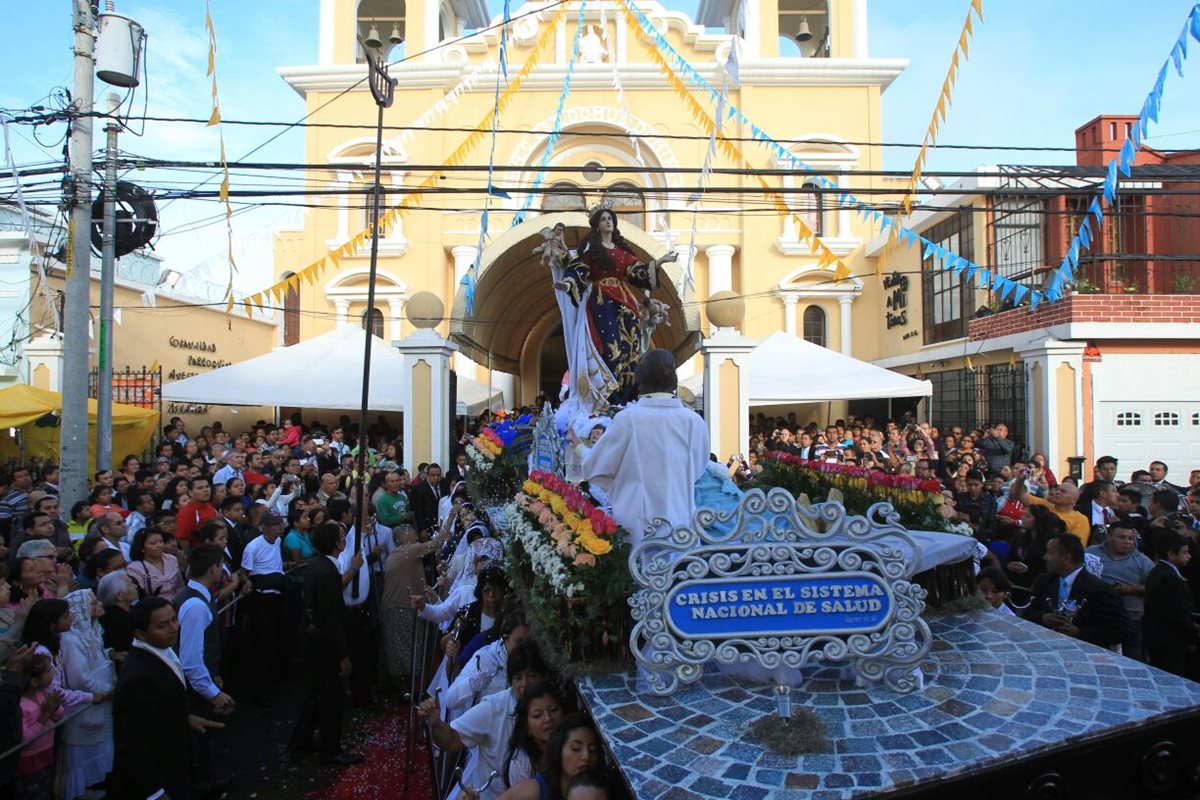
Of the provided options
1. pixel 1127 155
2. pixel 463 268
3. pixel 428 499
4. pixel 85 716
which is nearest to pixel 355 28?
pixel 463 268

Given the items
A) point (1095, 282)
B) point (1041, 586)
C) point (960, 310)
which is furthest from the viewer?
point (960, 310)

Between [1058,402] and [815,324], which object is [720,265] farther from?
[1058,402]

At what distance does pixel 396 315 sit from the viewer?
21.2m

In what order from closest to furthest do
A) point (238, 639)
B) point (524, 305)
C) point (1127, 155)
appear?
point (238, 639) < point (1127, 155) < point (524, 305)

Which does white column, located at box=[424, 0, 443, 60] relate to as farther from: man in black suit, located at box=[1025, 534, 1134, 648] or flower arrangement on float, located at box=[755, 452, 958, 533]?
man in black suit, located at box=[1025, 534, 1134, 648]

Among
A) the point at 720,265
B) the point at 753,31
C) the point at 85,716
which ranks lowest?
the point at 85,716

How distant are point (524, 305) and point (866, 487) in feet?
48.9

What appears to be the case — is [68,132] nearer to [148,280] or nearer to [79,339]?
[79,339]

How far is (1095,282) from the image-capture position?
14203 mm

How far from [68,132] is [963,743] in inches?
424

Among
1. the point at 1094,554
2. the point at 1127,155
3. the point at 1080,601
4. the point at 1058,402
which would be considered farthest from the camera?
the point at 1058,402

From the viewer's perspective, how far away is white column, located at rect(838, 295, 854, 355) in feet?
69.7

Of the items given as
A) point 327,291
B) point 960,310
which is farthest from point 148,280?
point 960,310

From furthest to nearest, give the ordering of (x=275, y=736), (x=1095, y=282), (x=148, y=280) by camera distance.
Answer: (x=148, y=280) < (x=1095, y=282) < (x=275, y=736)
